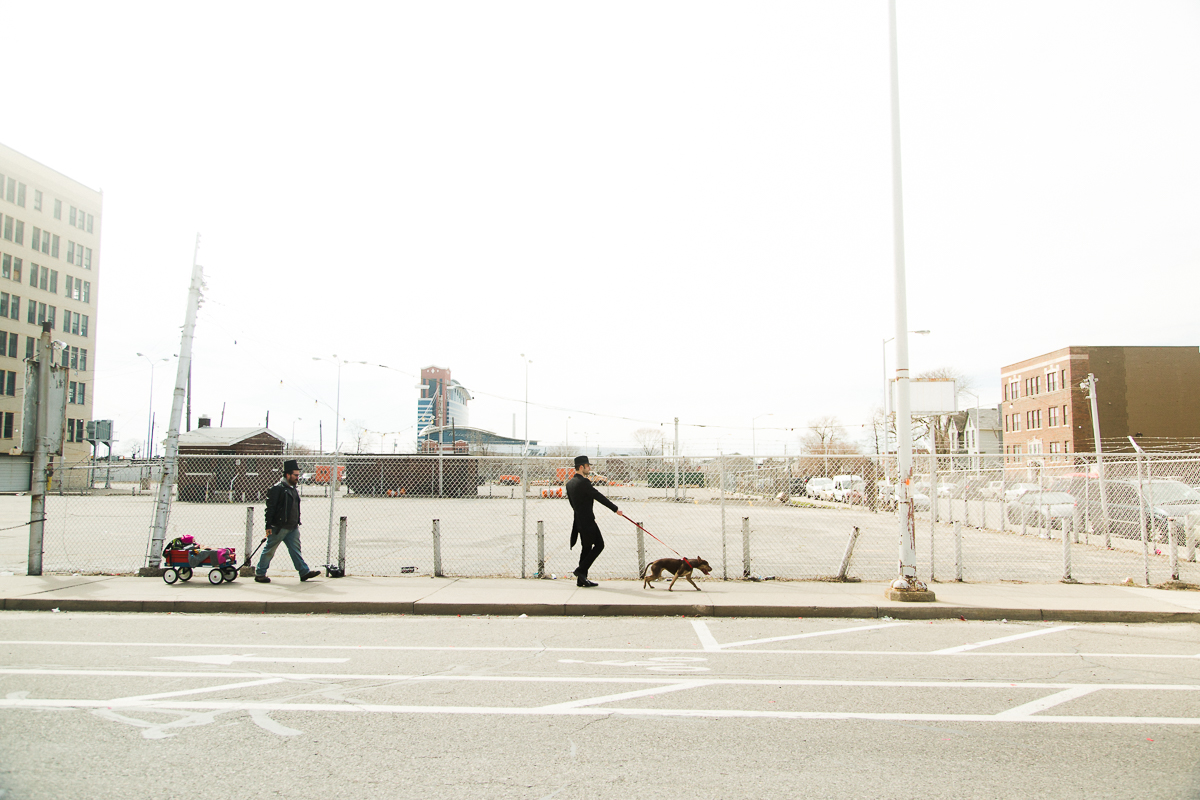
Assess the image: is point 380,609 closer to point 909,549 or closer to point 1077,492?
point 909,549

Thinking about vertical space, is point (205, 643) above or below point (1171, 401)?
below

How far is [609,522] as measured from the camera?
859 inches

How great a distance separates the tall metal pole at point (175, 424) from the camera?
11.6 metres

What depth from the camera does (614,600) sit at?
9469 mm

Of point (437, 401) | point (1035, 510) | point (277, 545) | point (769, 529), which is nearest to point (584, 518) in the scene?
point (277, 545)

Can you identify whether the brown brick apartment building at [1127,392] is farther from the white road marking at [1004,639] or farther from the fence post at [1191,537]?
the white road marking at [1004,639]

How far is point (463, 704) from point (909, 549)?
22.9ft

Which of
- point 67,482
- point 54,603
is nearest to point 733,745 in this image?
point 54,603

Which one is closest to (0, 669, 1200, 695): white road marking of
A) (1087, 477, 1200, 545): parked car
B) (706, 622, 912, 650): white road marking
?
(706, 622, 912, 650): white road marking

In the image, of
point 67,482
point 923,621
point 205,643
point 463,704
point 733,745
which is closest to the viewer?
point 733,745

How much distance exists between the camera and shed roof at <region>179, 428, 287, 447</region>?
127 feet

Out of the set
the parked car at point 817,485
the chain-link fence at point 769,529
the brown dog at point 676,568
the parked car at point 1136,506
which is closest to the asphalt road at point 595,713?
the brown dog at point 676,568

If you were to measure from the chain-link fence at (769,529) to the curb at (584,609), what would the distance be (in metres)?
1.94

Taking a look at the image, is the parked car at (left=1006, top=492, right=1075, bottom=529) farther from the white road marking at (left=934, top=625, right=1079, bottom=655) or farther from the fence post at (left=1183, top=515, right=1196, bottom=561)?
the white road marking at (left=934, top=625, right=1079, bottom=655)
